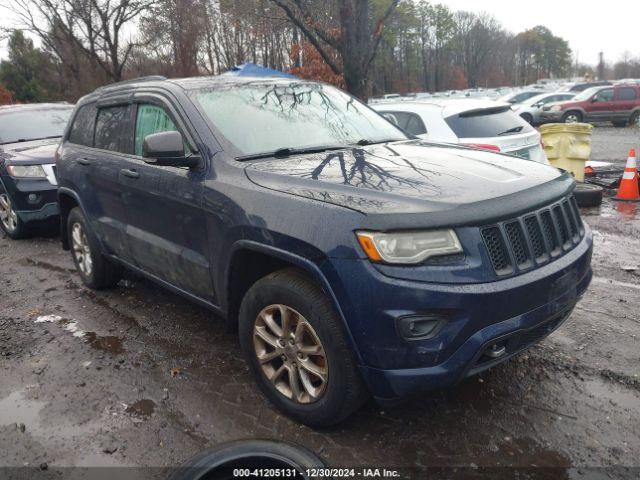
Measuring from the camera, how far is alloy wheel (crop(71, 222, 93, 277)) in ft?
16.9

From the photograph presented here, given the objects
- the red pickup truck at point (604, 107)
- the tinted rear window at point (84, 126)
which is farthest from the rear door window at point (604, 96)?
the tinted rear window at point (84, 126)

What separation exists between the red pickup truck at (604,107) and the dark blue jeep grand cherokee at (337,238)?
22734 millimetres

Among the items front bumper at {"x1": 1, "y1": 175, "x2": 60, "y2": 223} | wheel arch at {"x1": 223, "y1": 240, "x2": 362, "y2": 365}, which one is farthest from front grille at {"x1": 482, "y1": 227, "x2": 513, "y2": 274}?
front bumper at {"x1": 1, "y1": 175, "x2": 60, "y2": 223}

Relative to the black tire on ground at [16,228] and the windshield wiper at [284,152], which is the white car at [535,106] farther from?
the windshield wiper at [284,152]

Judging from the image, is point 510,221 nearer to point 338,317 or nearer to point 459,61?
point 338,317

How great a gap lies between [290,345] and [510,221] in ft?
4.19

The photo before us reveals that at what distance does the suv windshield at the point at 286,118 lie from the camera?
3.46m

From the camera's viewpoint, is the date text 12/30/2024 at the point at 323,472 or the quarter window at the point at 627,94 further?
the quarter window at the point at 627,94

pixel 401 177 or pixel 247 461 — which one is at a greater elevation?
pixel 401 177

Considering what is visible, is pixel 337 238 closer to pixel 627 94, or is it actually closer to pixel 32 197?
pixel 32 197

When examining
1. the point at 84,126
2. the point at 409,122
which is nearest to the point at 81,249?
the point at 84,126

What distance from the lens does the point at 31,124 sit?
8.34 metres

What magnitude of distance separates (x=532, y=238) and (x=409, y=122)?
4875mm

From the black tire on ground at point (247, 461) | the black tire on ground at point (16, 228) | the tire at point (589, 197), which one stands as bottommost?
the black tire on ground at point (247, 461)
